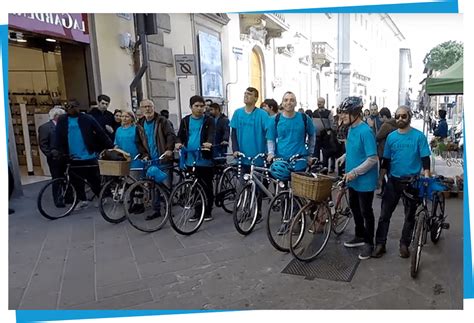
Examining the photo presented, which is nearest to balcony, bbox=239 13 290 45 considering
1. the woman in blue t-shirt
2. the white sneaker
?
the woman in blue t-shirt

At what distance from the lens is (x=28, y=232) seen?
484 centimetres

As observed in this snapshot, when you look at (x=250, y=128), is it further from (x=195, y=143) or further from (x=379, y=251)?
(x=379, y=251)

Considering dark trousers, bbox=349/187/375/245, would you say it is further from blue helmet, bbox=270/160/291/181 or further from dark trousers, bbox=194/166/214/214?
dark trousers, bbox=194/166/214/214

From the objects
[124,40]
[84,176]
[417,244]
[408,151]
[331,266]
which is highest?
[124,40]

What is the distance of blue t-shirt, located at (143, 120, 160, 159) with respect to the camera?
198 inches

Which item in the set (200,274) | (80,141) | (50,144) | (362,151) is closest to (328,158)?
(362,151)

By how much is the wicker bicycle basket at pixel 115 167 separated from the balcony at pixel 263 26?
11.1 metres

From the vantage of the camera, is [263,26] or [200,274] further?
[263,26]

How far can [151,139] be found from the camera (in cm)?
503

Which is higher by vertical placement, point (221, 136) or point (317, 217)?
point (221, 136)

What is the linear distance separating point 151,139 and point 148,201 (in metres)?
0.80

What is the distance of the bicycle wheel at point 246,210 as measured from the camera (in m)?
4.35

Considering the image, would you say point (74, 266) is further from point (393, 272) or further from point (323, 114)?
point (323, 114)

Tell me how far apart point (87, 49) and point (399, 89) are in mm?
53950
